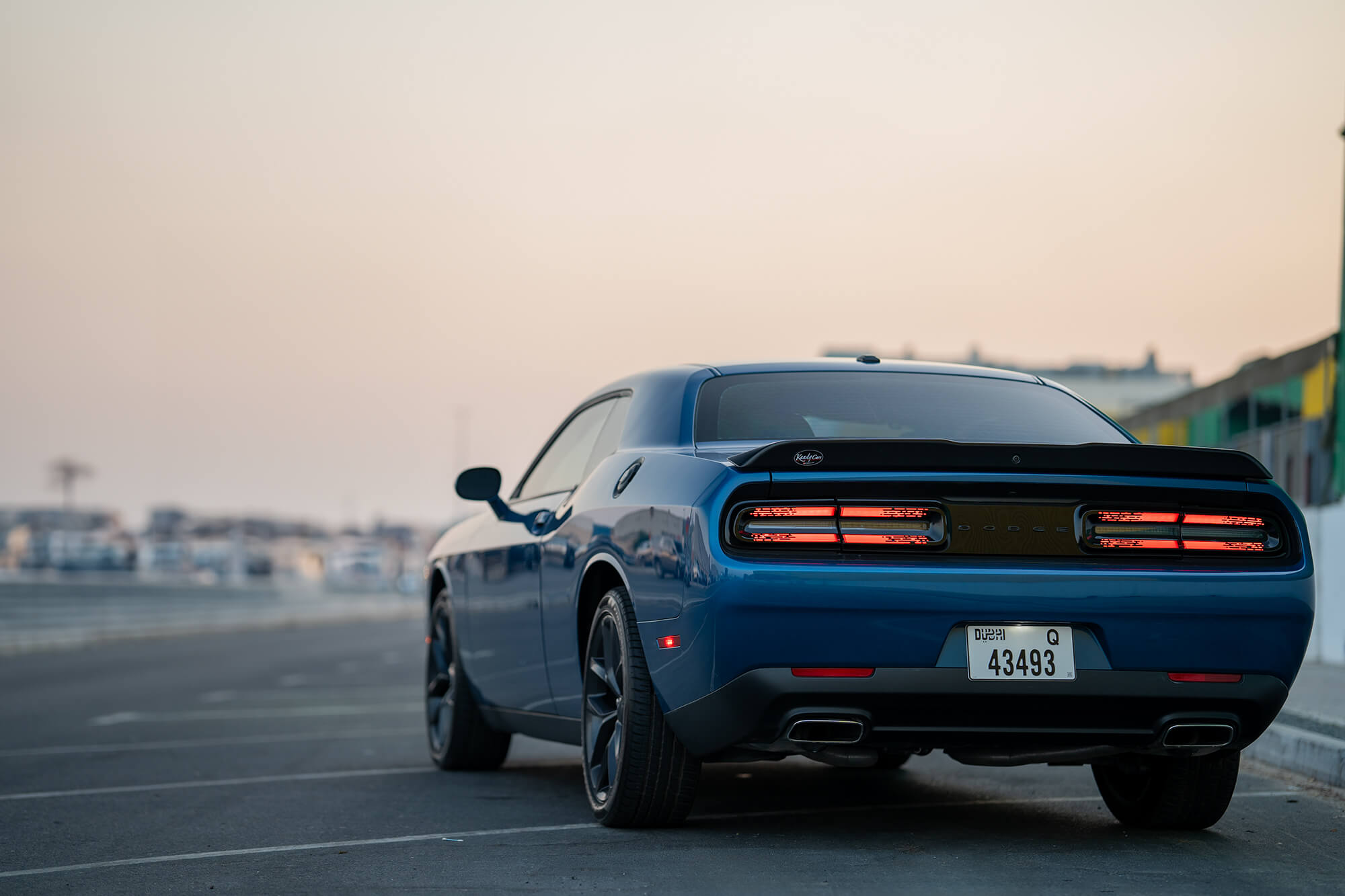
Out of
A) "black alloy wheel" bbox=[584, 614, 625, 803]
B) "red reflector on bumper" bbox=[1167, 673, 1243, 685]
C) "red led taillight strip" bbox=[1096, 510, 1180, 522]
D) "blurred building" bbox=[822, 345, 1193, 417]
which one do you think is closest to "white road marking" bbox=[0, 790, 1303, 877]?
"black alloy wheel" bbox=[584, 614, 625, 803]

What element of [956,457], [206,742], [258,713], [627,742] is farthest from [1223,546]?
[258,713]

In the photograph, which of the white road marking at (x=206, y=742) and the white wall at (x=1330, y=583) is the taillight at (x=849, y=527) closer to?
the white road marking at (x=206, y=742)

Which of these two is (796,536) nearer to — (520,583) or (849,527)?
(849,527)

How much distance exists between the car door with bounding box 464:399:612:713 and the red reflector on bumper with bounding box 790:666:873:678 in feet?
6.25

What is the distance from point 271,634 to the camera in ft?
113

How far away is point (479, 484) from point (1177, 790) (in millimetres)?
3059

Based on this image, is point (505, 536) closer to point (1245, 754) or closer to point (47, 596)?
point (1245, 754)

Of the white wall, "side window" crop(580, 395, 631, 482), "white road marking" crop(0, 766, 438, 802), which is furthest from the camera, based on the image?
the white wall

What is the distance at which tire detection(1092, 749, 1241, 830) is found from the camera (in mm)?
5402

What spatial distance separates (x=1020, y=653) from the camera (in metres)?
4.69

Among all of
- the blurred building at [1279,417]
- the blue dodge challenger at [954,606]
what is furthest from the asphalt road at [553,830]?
the blurred building at [1279,417]

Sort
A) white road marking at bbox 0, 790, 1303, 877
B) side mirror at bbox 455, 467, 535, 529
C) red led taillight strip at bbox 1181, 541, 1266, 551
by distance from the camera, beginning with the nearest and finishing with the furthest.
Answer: red led taillight strip at bbox 1181, 541, 1266, 551, white road marking at bbox 0, 790, 1303, 877, side mirror at bbox 455, 467, 535, 529

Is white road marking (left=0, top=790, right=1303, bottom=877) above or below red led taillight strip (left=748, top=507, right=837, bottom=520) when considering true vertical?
below

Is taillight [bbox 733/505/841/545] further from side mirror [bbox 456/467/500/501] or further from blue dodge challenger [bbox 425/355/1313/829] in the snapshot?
side mirror [bbox 456/467/500/501]
